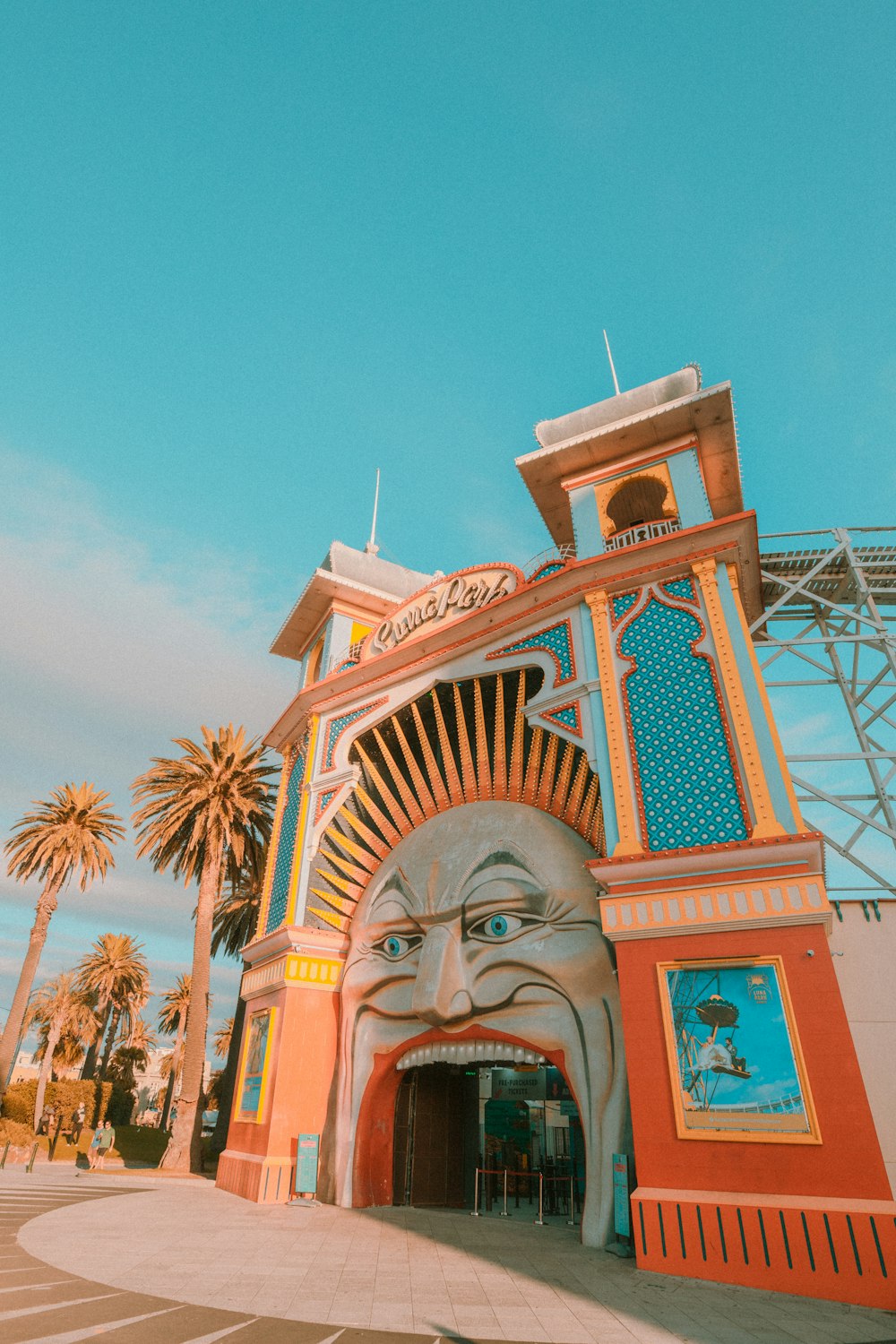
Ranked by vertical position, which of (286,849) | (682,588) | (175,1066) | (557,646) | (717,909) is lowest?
(717,909)

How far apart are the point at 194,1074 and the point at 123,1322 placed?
1751 centimetres

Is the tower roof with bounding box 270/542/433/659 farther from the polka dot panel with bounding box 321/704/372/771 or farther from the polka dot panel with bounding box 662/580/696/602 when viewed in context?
the polka dot panel with bounding box 662/580/696/602

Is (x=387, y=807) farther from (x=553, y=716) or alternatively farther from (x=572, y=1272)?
(x=572, y=1272)

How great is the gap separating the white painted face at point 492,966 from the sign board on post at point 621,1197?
0.48 ft

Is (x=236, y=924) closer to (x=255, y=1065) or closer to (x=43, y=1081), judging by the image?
(x=43, y=1081)

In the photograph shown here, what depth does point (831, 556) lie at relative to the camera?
49.5ft

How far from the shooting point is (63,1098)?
100 feet

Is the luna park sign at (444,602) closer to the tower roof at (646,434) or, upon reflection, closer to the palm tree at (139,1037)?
the tower roof at (646,434)

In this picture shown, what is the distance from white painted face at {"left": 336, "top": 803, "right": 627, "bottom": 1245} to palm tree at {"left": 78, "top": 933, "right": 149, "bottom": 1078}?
1178 inches

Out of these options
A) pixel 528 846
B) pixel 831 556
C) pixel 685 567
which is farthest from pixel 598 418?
pixel 528 846

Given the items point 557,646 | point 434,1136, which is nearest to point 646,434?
point 557,646

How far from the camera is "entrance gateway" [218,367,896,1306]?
7.93 m

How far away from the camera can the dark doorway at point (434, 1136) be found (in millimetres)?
14164

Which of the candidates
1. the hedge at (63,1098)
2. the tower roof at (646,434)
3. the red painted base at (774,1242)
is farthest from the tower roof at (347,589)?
the hedge at (63,1098)
